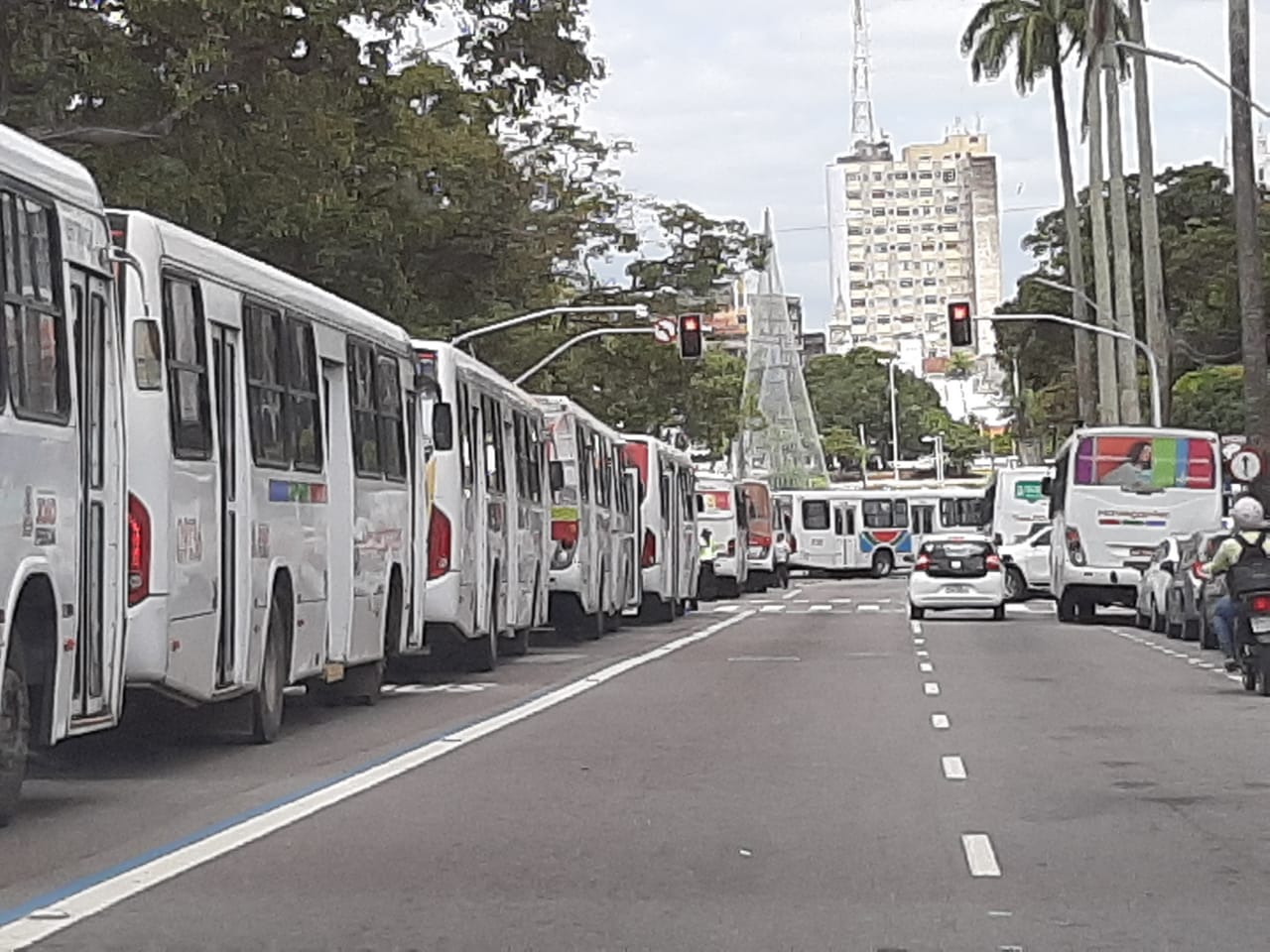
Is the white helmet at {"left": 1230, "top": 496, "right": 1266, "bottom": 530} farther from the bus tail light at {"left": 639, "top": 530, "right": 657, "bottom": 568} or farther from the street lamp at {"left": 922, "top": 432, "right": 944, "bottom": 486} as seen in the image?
the street lamp at {"left": 922, "top": 432, "right": 944, "bottom": 486}

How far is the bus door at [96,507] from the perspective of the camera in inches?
516

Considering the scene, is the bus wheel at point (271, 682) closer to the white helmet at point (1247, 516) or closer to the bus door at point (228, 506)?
the bus door at point (228, 506)

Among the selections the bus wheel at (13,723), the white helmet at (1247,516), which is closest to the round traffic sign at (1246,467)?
the white helmet at (1247,516)

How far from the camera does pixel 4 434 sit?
11.8 metres

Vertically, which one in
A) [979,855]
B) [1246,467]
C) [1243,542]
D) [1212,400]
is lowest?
[979,855]

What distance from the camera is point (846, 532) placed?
87188 mm

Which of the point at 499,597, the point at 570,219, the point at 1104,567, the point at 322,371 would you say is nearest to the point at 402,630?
the point at 322,371

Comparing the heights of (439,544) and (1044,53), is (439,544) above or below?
below

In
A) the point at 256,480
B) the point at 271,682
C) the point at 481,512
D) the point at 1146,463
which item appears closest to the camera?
the point at 256,480

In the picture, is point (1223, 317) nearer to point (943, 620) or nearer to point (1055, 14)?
point (1055, 14)

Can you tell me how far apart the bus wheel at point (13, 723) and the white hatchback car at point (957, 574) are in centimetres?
3188

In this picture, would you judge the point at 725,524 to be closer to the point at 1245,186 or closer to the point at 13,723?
the point at 1245,186

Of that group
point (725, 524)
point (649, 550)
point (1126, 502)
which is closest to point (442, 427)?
point (649, 550)

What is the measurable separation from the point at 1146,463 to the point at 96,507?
31.1 meters
